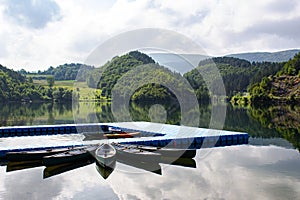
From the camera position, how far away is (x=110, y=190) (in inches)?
585

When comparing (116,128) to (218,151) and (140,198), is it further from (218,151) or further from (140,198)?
(140,198)

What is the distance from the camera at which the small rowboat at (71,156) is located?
18516 mm

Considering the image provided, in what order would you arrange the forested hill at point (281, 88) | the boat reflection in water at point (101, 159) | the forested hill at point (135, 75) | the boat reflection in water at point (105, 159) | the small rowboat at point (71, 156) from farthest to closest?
1. the forested hill at point (281, 88)
2. the forested hill at point (135, 75)
3. the small rowboat at point (71, 156)
4. the boat reflection in water at point (101, 159)
5. the boat reflection in water at point (105, 159)

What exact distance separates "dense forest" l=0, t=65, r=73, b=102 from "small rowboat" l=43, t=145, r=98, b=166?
10410 cm

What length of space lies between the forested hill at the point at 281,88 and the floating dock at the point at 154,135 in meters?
71.4

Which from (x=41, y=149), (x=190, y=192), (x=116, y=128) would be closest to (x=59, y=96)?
(x=116, y=128)

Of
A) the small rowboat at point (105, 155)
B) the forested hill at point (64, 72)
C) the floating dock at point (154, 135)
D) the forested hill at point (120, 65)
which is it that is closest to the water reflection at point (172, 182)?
the small rowboat at point (105, 155)

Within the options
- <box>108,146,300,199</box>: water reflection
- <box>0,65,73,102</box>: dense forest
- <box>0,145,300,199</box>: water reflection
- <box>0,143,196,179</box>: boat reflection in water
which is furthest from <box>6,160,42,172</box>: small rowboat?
<box>0,65,73,102</box>: dense forest

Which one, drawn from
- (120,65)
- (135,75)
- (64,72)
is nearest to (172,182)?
(135,75)

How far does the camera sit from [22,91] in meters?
124

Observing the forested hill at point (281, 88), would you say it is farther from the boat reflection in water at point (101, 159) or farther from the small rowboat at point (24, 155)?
the small rowboat at point (24, 155)

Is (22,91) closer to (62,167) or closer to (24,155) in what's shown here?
(24,155)

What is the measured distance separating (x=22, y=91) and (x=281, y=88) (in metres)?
78.3

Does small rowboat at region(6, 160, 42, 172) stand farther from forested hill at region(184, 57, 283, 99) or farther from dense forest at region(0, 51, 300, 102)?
forested hill at region(184, 57, 283, 99)
